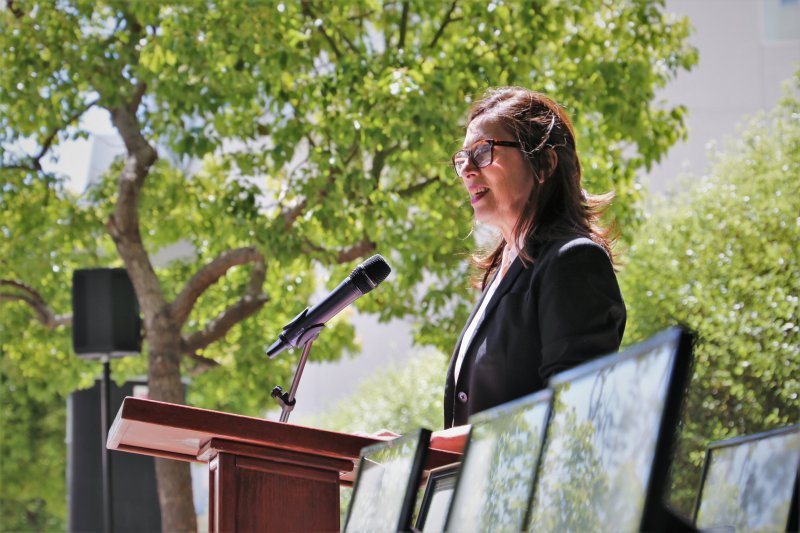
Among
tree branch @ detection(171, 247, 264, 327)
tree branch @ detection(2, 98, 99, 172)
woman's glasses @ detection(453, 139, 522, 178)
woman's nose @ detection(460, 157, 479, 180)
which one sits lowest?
woman's nose @ detection(460, 157, 479, 180)

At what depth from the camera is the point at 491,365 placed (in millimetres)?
2355

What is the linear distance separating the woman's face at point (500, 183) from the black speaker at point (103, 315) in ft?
20.2

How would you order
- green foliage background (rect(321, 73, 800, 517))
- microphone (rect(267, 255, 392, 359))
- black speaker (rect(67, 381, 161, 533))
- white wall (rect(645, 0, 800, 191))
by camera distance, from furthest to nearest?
white wall (rect(645, 0, 800, 191)) → black speaker (rect(67, 381, 161, 533)) → green foliage background (rect(321, 73, 800, 517)) → microphone (rect(267, 255, 392, 359))

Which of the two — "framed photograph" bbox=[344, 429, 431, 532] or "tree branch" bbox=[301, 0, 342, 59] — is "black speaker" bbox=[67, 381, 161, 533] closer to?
"tree branch" bbox=[301, 0, 342, 59]

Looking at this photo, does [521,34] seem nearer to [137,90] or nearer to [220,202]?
[220,202]

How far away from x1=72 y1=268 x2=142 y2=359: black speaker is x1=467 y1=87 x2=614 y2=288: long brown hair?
615cm

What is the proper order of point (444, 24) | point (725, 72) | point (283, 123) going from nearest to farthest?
point (444, 24) → point (283, 123) → point (725, 72)

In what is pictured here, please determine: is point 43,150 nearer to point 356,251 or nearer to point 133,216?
point 133,216

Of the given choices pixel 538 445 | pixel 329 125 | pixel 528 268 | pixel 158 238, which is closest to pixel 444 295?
pixel 329 125

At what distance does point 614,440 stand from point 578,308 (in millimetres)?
923

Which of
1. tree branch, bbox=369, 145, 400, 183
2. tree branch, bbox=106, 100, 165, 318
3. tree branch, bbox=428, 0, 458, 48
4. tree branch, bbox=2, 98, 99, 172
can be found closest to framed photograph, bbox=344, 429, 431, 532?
tree branch, bbox=369, 145, 400, 183

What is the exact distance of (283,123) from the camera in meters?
8.58

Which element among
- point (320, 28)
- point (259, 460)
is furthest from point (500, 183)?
point (320, 28)

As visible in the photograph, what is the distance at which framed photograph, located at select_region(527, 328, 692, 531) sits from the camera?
1146 mm
